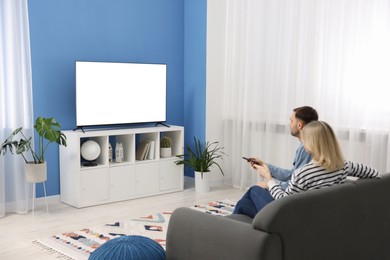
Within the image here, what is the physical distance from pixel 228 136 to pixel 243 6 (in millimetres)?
1479

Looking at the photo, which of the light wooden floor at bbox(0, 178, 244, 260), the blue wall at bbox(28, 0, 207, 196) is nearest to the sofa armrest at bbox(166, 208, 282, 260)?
the light wooden floor at bbox(0, 178, 244, 260)

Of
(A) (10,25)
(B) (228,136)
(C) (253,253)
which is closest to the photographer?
(C) (253,253)

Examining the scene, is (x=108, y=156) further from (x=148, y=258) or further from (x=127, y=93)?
(x=148, y=258)

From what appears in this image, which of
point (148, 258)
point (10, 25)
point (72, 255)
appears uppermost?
point (10, 25)

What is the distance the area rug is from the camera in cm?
362

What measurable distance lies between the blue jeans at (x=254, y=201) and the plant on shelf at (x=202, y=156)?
2.36m

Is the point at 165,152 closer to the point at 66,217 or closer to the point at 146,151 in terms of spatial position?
the point at 146,151

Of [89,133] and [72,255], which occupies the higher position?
[89,133]

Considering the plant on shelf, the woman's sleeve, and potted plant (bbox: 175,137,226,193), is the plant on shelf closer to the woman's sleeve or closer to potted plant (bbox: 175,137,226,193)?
potted plant (bbox: 175,137,226,193)

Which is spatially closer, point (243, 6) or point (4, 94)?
point (4, 94)

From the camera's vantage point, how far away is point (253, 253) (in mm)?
2203

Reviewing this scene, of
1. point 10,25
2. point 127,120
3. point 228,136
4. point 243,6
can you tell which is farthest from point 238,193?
point 10,25

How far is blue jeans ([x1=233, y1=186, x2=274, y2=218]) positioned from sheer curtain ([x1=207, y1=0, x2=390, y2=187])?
1.76 m

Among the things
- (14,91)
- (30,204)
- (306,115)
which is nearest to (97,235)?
(30,204)
